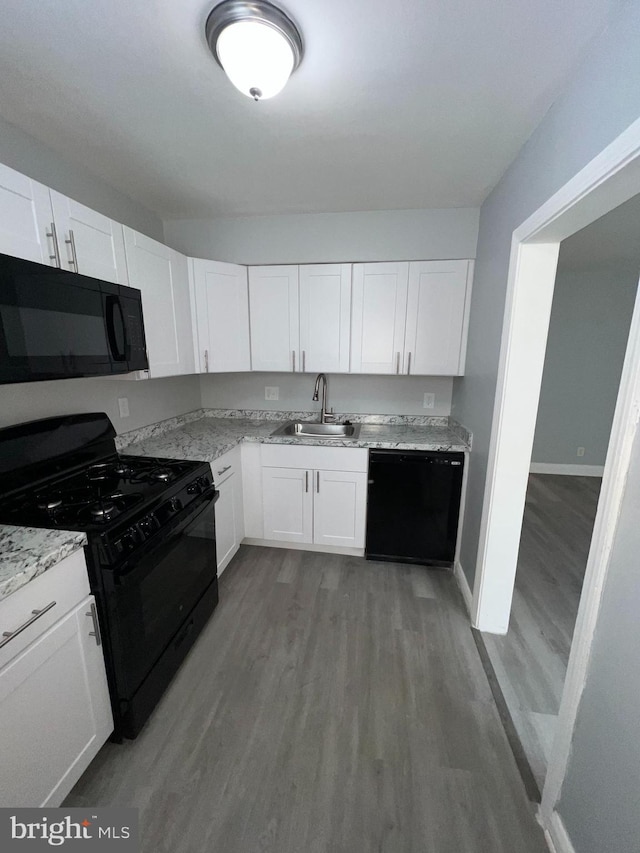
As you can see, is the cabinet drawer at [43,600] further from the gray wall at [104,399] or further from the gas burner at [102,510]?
the gray wall at [104,399]

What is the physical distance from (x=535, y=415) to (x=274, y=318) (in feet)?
6.22

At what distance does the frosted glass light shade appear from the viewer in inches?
37.8

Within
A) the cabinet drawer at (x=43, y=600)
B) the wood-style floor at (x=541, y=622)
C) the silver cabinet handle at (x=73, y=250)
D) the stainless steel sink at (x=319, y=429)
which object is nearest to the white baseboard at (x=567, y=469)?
the wood-style floor at (x=541, y=622)

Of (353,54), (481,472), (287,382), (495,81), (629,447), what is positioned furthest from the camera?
(287,382)

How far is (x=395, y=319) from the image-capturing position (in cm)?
245

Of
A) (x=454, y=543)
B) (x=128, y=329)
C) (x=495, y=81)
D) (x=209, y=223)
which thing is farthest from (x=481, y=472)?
(x=209, y=223)

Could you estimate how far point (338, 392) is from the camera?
114 inches

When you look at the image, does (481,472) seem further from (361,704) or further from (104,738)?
(104,738)

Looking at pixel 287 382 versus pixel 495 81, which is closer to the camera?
pixel 495 81

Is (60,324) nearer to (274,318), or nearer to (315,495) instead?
(274,318)

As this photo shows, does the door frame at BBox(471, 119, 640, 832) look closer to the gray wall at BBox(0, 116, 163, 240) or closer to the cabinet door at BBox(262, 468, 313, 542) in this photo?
the cabinet door at BBox(262, 468, 313, 542)

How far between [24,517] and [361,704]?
1566mm

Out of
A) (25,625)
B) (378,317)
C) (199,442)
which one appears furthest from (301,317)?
(25,625)

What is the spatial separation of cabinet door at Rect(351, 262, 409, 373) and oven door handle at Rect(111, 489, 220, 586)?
4.82ft
